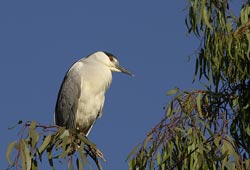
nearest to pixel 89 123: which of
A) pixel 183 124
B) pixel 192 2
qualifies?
pixel 192 2

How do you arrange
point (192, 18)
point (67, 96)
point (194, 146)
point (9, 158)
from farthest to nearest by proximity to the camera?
point (67, 96) < point (192, 18) < point (194, 146) < point (9, 158)

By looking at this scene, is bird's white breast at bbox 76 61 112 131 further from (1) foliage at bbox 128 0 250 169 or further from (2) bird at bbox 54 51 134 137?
(1) foliage at bbox 128 0 250 169

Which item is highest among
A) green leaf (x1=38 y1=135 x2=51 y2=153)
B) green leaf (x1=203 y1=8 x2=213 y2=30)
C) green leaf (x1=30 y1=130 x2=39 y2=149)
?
green leaf (x1=203 y1=8 x2=213 y2=30)

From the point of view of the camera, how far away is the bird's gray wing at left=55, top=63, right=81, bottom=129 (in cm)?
474

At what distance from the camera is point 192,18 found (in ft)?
11.3

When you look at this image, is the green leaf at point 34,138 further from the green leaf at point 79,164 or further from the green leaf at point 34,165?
the green leaf at point 79,164

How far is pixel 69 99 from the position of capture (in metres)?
4.77

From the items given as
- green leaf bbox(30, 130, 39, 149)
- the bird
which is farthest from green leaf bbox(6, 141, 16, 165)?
the bird

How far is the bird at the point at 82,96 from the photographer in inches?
187

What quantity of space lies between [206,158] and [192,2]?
0.94 meters

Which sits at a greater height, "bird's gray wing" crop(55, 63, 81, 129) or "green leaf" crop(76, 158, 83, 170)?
"bird's gray wing" crop(55, 63, 81, 129)

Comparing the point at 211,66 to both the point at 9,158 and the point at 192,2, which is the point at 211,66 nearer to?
the point at 192,2

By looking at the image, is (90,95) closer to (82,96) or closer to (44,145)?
(82,96)

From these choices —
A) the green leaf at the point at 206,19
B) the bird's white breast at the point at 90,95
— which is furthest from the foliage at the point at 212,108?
the bird's white breast at the point at 90,95
